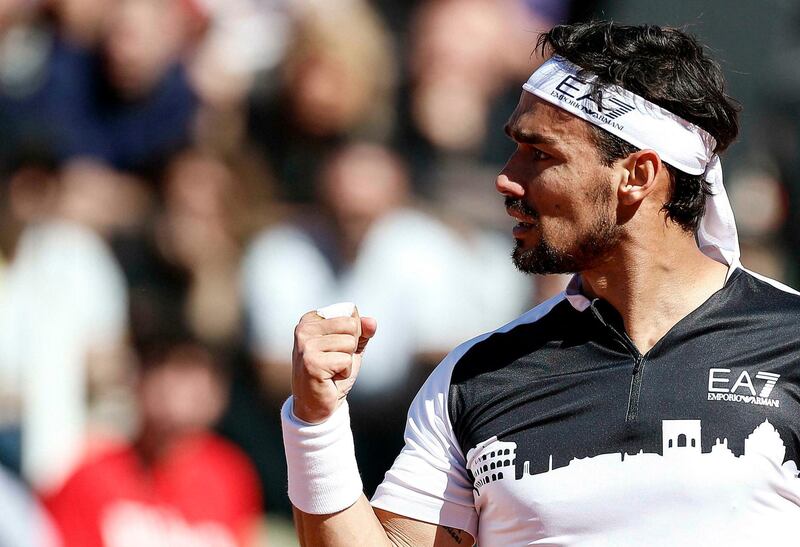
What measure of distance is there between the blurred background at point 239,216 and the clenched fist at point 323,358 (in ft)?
9.03

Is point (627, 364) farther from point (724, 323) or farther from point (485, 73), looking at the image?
point (485, 73)

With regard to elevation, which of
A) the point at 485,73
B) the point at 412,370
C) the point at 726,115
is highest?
the point at 726,115

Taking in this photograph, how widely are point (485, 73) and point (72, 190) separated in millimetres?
1969

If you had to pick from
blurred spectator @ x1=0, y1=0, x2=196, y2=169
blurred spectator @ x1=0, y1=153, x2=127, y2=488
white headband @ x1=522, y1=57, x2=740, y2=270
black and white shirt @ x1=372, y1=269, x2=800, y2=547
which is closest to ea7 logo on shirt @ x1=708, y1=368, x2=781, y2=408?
black and white shirt @ x1=372, y1=269, x2=800, y2=547

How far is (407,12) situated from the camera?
6051 millimetres

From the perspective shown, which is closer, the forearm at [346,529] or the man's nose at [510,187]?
the forearm at [346,529]

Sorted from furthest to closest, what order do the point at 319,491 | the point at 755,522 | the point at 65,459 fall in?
the point at 65,459 < the point at 319,491 < the point at 755,522

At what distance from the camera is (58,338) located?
18.2 feet

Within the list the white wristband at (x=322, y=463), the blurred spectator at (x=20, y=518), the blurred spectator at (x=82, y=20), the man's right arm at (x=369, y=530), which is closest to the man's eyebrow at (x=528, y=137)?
the white wristband at (x=322, y=463)

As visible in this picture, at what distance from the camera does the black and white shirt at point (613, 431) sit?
→ 2586mm

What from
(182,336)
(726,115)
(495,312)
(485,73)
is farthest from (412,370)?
(726,115)

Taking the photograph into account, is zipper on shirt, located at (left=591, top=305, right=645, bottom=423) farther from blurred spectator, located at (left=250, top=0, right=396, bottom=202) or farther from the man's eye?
blurred spectator, located at (left=250, top=0, right=396, bottom=202)

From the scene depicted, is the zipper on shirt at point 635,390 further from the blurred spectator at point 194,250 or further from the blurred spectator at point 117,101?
the blurred spectator at point 117,101

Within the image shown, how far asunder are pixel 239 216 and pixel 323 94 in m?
0.68
